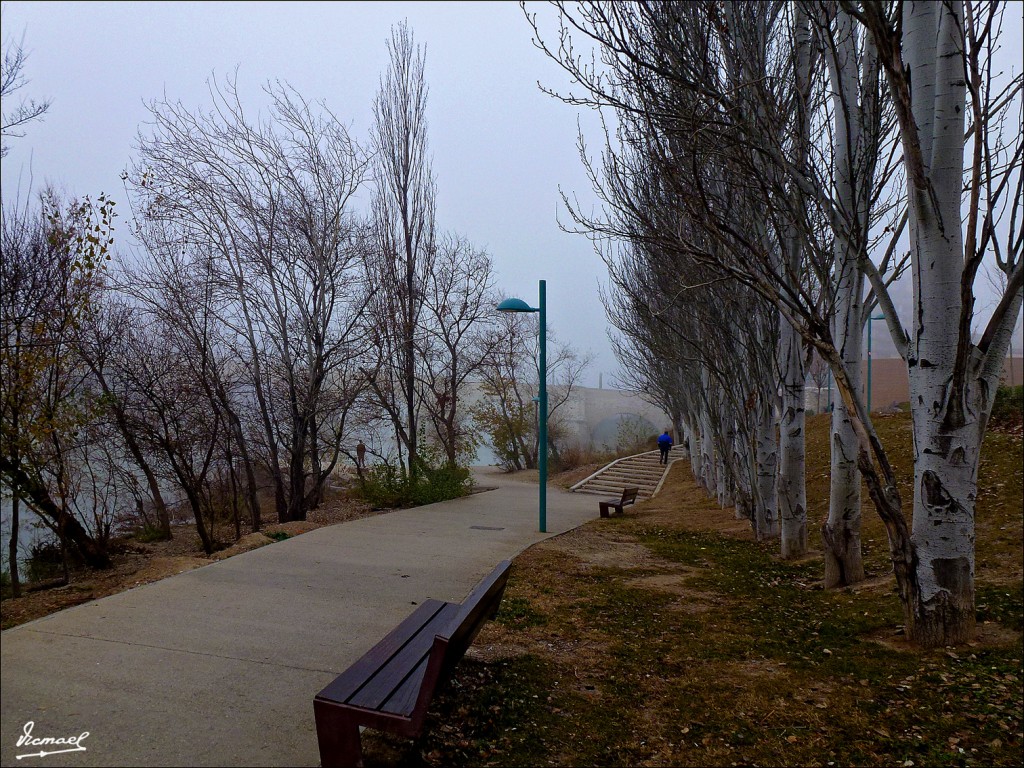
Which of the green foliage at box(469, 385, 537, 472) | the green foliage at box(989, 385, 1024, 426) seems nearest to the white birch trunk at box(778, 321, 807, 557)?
the green foliage at box(989, 385, 1024, 426)

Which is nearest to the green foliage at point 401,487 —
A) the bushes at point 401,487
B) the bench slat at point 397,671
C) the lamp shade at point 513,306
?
Answer: the bushes at point 401,487

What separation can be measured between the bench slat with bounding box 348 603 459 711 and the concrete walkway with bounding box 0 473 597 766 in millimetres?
344

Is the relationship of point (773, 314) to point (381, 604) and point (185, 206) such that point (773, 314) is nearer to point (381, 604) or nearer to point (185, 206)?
point (381, 604)

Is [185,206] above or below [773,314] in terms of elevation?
above

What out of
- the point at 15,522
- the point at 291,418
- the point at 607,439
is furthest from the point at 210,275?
the point at 607,439

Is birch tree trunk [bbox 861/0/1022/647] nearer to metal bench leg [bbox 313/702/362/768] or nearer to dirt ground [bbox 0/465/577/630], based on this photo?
metal bench leg [bbox 313/702/362/768]

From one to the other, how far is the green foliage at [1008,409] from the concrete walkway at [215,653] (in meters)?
11.1

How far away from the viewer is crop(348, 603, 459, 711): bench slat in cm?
290

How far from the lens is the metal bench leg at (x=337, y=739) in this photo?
2.79 meters

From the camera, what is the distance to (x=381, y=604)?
5.61 metres

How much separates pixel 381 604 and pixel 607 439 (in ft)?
97.3

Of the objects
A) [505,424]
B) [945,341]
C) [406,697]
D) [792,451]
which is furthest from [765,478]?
[505,424]

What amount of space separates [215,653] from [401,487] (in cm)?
960

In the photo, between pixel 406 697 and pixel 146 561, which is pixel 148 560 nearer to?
pixel 146 561
